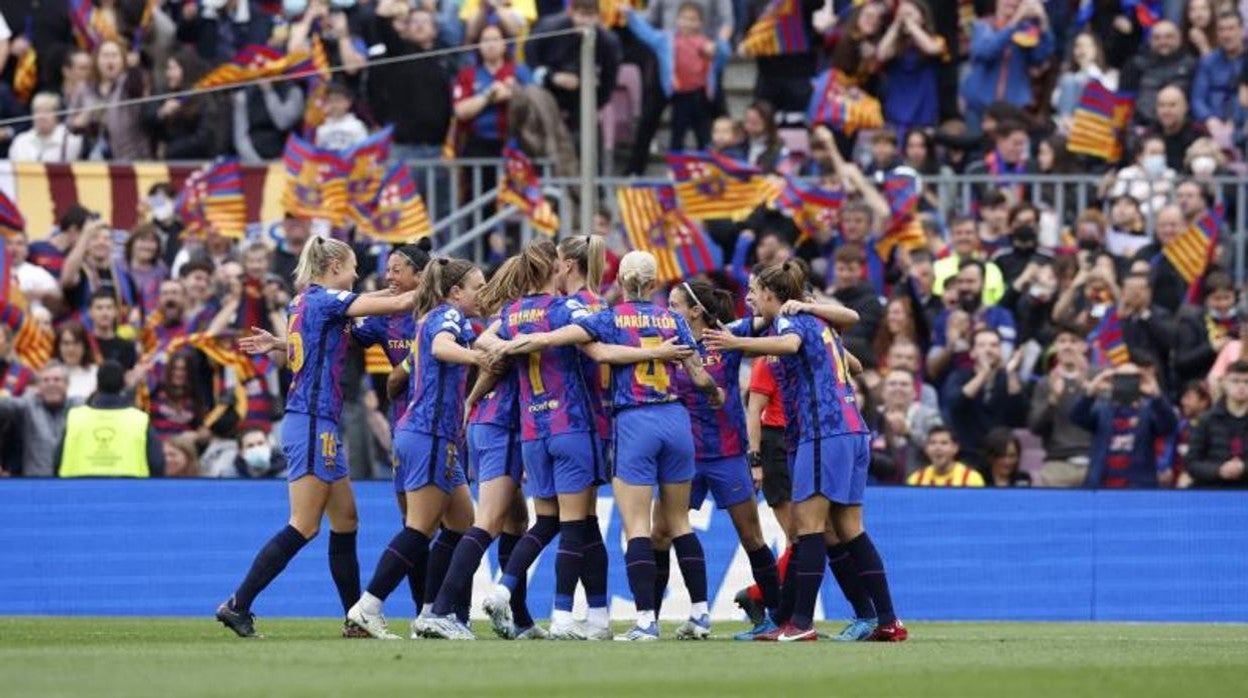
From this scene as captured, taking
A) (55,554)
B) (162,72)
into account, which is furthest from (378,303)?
(162,72)

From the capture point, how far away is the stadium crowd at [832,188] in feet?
69.1

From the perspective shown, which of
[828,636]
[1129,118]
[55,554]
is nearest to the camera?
[828,636]

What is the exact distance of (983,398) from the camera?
21281 millimetres

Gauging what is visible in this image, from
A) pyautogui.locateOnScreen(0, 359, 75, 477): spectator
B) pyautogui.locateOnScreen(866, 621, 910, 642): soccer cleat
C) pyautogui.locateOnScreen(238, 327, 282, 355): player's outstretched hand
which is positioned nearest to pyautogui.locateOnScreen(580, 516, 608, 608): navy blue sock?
pyautogui.locateOnScreen(866, 621, 910, 642): soccer cleat

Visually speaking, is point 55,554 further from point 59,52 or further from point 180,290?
point 59,52

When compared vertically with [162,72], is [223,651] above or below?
below

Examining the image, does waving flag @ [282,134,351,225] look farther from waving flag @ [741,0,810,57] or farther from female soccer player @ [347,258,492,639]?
female soccer player @ [347,258,492,639]

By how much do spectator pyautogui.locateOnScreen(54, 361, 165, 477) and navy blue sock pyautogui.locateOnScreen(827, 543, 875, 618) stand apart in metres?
6.89

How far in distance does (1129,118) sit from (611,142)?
4.77 meters

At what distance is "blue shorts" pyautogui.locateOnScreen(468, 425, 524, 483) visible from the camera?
15312 millimetres

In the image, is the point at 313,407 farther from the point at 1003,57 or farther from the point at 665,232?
the point at 1003,57

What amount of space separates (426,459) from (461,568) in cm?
66

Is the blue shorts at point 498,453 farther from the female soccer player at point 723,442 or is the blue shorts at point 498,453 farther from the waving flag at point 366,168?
the waving flag at point 366,168

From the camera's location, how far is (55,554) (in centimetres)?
1992
